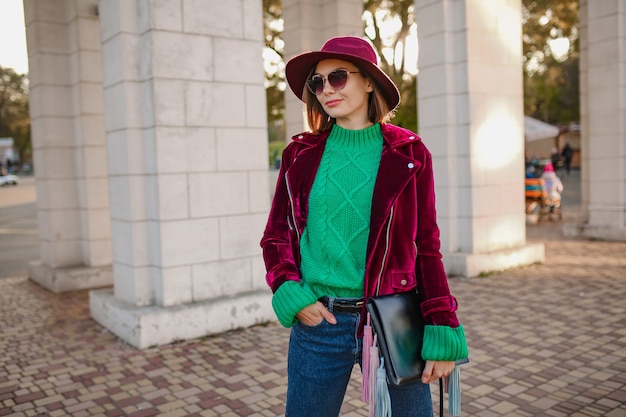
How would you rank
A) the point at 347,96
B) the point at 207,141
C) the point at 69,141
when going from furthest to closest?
the point at 69,141 → the point at 207,141 → the point at 347,96

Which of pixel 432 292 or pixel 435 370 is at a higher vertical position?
pixel 432 292

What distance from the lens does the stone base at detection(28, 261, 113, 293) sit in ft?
26.4

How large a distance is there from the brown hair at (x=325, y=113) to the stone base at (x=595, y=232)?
9763 millimetres

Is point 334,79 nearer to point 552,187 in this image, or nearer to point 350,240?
point 350,240

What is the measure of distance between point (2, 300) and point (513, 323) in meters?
6.46

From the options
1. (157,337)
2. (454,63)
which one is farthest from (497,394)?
(454,63)

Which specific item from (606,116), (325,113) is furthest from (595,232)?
(325,113)

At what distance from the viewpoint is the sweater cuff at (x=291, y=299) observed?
207 cm

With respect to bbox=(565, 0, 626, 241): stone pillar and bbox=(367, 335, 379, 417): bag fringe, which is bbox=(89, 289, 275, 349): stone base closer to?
bbox=(367, 335, 379, 417): bag fringe

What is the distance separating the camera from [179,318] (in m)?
5.45

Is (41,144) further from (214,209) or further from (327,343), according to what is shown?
(327,343)

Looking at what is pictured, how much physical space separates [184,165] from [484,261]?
176 inches

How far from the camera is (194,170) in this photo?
5.61 metres

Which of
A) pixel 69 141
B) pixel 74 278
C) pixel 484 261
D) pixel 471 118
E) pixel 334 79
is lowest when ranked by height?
pixel 74 278
